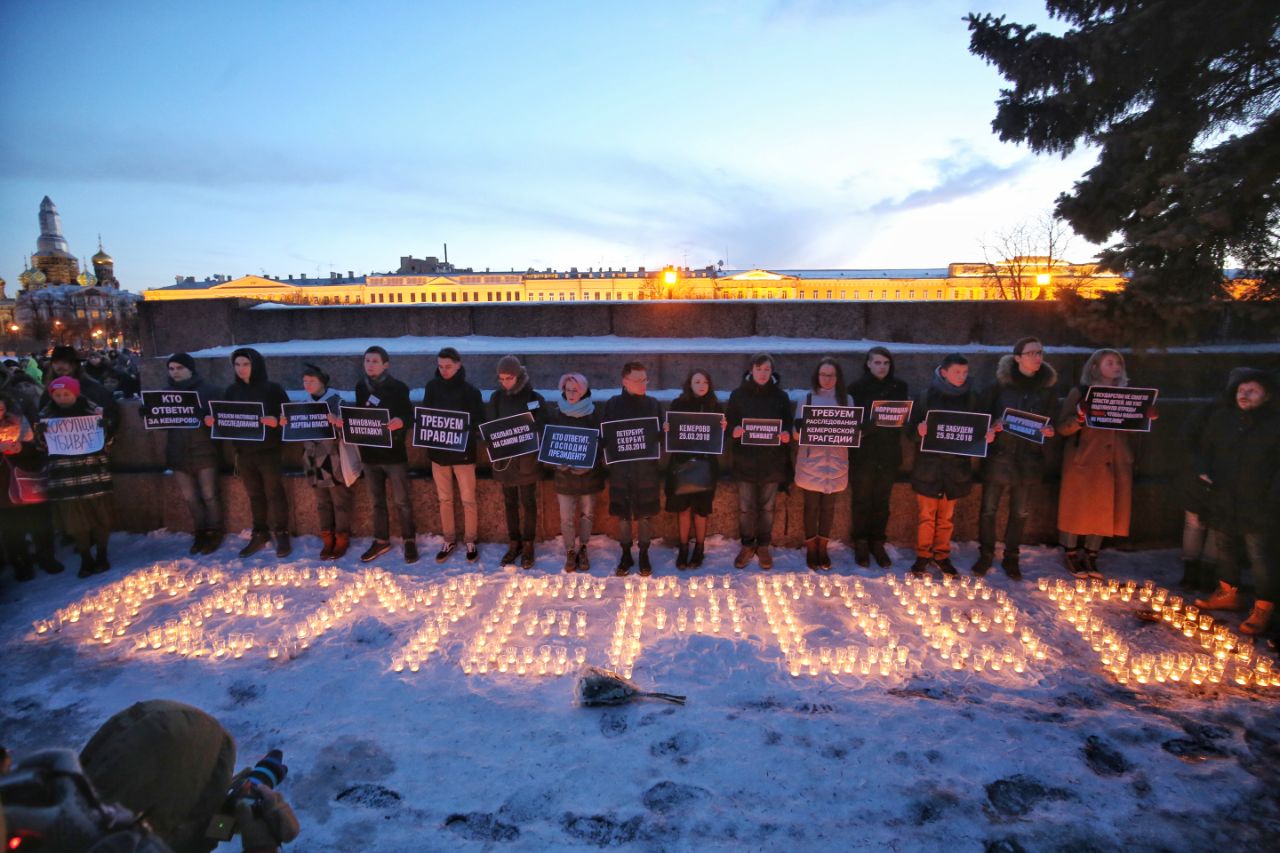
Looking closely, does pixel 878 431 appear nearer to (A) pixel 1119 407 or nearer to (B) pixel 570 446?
(A) pixel 1119 407

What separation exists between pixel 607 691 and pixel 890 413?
3.89 m

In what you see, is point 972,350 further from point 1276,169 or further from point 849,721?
point 849,721

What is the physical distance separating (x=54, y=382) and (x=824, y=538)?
821cm

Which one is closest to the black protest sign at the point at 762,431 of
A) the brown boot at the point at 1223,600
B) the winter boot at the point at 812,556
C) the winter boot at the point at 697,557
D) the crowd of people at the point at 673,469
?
the crowd of people at the point at 673,469

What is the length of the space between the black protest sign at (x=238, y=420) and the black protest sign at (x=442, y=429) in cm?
180

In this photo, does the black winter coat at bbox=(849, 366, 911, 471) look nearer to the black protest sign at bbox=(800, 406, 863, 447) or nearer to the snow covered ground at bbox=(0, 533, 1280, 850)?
the black protest sign at bbox=(800, 406, 863, 447)

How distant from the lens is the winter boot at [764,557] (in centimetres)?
674

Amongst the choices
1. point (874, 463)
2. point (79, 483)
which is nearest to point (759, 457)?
point (874, 463)

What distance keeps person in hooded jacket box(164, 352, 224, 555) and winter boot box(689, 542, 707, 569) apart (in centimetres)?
548

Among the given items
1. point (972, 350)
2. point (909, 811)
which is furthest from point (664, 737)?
point (972, 350)

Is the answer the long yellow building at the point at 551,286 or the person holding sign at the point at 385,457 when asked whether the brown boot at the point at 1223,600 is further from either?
the long yellow building at the point at 551,286

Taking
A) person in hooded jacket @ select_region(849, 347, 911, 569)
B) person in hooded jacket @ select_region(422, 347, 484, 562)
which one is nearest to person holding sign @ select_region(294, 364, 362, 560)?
person in hooded jacket @ select_region(422, 347, 484, 562)

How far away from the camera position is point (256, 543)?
7.32 meters

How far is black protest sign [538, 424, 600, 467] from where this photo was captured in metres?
6.64
